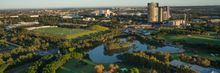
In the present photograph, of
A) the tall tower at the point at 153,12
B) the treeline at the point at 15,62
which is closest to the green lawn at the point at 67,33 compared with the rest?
the treeline at the point at 15,62

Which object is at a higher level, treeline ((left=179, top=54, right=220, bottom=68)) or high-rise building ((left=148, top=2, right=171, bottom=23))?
high-rise building ((left=148, top=2, right=171, bottom=23))

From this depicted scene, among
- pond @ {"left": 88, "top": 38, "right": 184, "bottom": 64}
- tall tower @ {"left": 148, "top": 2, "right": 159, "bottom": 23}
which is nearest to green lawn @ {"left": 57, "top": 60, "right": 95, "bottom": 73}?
pond @ {"left": 88, "top": 38, "right": 184, "bottom": 64}

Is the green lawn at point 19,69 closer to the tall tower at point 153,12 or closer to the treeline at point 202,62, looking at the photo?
the treeline at point 202,62

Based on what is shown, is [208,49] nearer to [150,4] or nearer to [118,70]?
[118,70]

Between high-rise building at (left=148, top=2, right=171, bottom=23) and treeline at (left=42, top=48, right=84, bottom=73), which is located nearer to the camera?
treeline at (left=42, top=48, right=84, bottom=73)

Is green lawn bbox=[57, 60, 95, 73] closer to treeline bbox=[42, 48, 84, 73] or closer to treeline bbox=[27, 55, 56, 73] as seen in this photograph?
treeline bbox=[42, 48, 84, 73]

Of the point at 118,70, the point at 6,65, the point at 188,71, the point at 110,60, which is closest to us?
the point at 188,71

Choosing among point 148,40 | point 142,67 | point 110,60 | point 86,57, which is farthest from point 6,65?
point 148,40

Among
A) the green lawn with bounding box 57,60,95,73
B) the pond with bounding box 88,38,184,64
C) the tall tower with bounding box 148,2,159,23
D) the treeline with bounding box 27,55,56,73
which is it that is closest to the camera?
the treeline with bounding box 27,55,56,73

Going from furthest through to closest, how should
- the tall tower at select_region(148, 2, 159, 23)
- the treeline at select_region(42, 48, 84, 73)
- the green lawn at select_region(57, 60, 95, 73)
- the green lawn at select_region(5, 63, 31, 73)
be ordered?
the tall tower at select_region(148, 2, 159, 23), the green lawn at select_region(5, 63, 31, 73), the green lawn at select_region(57, 60, 95, 73), the treeline at select_region(42, 48, 84, 73)
